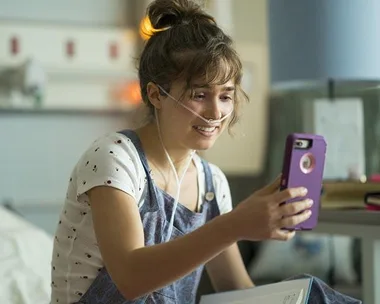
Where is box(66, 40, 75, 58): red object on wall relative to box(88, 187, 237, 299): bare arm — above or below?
above

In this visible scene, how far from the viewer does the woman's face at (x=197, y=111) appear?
1.24 metres

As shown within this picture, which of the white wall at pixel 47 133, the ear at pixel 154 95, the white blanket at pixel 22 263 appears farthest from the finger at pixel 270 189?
the white wall at pixel 47 133

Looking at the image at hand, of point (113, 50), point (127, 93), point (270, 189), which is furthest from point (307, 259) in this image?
point (270, 189)

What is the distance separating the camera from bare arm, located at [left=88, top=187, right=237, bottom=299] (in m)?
1.08

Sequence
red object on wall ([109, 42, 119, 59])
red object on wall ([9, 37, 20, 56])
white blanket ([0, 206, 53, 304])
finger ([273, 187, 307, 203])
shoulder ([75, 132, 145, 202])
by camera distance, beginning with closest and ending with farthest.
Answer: finger ([273, 187, 307, 203])
shoulder ([75, 132, 145, 202])
white blanket ([0, 206, 53, 304])
red object on wall ([9, 37, 20, 56])
red object on wall ([109, 42, 119, 59])

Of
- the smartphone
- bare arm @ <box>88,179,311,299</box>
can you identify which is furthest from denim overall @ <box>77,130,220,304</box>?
the smartphone

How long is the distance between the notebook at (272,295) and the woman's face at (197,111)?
0.28 metres

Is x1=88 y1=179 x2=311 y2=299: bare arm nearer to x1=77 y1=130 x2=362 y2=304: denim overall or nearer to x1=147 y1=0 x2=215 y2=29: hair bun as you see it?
x1=77 y1=130 x2=362 y2=304: denim overall

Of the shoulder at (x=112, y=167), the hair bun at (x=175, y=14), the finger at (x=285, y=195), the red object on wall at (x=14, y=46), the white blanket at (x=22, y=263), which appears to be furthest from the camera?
the red object on wall at (x=14, y=46)

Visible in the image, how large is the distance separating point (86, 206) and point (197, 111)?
10.0 inches

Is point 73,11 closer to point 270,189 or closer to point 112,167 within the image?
point 112,167

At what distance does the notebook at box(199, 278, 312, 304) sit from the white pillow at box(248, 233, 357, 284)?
140 cm

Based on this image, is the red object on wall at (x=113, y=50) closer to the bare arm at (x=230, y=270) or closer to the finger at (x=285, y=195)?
the bare arm at (x=230, y=270)

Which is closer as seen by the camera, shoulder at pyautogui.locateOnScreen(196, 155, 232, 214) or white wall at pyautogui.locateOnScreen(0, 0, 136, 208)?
shoulder at pyautogui.locateOnScreen(196, 155, 232, 214)
